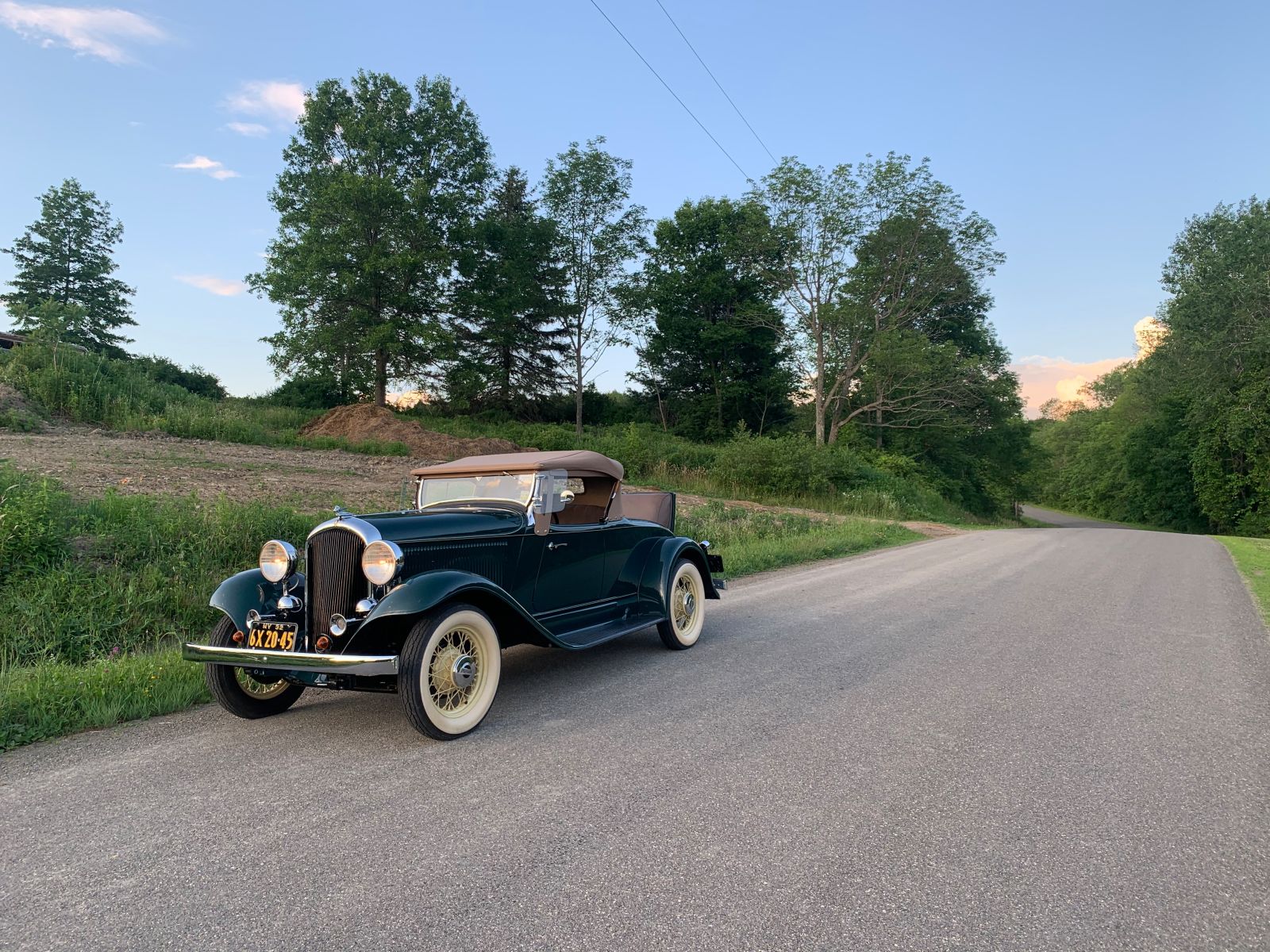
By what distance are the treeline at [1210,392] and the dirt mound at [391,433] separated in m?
34.2

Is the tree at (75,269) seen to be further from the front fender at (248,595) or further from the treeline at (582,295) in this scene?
the front fender at (248,595)

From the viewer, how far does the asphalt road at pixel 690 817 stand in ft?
8.02

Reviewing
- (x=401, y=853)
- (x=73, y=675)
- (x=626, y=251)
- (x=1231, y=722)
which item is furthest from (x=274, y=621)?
(x=626, y=251)

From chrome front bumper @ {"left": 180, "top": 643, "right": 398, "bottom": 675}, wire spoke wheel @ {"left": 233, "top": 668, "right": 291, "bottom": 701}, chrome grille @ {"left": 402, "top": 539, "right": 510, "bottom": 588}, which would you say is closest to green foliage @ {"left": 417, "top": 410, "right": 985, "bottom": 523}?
chrome grille @ {"left": 402, "top": 539, "right": 510, "bottom": 588}

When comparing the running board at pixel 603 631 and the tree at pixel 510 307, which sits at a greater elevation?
the tree at pixel 510 307

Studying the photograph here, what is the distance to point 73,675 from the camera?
4.96 m

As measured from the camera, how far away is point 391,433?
27.5 metres

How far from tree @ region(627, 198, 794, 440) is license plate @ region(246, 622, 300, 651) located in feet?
130

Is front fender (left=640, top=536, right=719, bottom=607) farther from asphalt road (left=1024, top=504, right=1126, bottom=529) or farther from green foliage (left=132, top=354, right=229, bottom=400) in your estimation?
asphalt road (left=1024, top=504, right=1126, bottom=529)

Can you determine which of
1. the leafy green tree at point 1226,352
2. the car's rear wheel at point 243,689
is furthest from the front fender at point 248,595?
the leafy green tree at point 1226,352

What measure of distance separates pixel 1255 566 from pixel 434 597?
15.7 metres

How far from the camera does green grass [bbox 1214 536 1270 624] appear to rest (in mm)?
9402

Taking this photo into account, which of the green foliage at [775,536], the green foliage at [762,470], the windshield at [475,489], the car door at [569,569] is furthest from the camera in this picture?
the green foliage at [762,470]

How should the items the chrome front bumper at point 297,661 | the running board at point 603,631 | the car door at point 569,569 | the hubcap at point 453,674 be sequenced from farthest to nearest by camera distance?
1. the car door at point 569,569
2. the running board at point 603,631
3. the hubcap at point 453,674
4. the chrome front bumper at point 297,661
